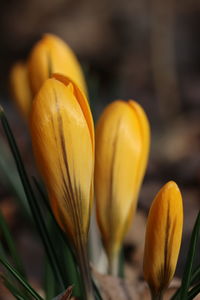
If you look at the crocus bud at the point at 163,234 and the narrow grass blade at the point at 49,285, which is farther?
the narrow grass blade at the point at 49,285

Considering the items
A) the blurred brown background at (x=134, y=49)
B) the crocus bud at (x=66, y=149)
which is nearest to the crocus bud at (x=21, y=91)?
the crocus bud at (x=66, y=149)

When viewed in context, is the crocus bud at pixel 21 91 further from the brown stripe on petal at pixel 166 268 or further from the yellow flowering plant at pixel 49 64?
the brown stripe on petal at pixel 166 268

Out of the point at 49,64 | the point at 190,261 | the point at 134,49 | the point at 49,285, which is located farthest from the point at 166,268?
the point at 134,49

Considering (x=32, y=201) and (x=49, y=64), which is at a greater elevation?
(x=49, y=64)

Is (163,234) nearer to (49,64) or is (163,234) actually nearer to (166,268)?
(166,268)

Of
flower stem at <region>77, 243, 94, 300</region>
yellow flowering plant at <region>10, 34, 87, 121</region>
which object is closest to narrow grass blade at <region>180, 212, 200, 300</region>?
flower stem at <region>77, 243, 94, 300</region>

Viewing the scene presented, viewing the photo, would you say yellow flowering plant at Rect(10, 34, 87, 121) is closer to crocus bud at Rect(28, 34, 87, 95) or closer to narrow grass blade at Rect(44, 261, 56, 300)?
crocus bud at Rect(28, 34, 87, 95)
